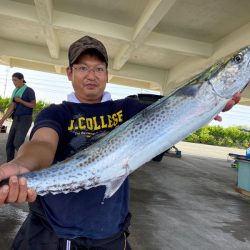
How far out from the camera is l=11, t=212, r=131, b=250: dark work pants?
2.10 meters

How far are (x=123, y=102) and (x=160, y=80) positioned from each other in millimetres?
15421

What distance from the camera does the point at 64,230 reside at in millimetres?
2096

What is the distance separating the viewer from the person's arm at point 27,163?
5.35 feet

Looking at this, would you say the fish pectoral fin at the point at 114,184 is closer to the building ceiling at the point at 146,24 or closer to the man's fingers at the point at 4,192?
the man's fingers at the point at 4,192

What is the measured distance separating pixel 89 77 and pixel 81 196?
0.68 meters

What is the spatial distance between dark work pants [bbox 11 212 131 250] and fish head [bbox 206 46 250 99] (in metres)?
1.02

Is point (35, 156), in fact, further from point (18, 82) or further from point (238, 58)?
point (18, 82)

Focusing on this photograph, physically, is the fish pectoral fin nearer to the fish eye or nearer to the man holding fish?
the man holding fish

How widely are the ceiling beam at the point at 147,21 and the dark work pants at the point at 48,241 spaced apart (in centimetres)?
635

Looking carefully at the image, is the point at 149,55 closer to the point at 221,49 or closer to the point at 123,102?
the point at 221,49

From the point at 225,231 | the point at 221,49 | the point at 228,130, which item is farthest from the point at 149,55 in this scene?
the point at 228,130

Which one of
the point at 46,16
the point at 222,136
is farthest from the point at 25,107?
the point at 222,136

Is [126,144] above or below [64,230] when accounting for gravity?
above

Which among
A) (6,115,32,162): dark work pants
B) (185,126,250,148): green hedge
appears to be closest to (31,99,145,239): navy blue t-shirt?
(6,115,32,162): dark work pants
